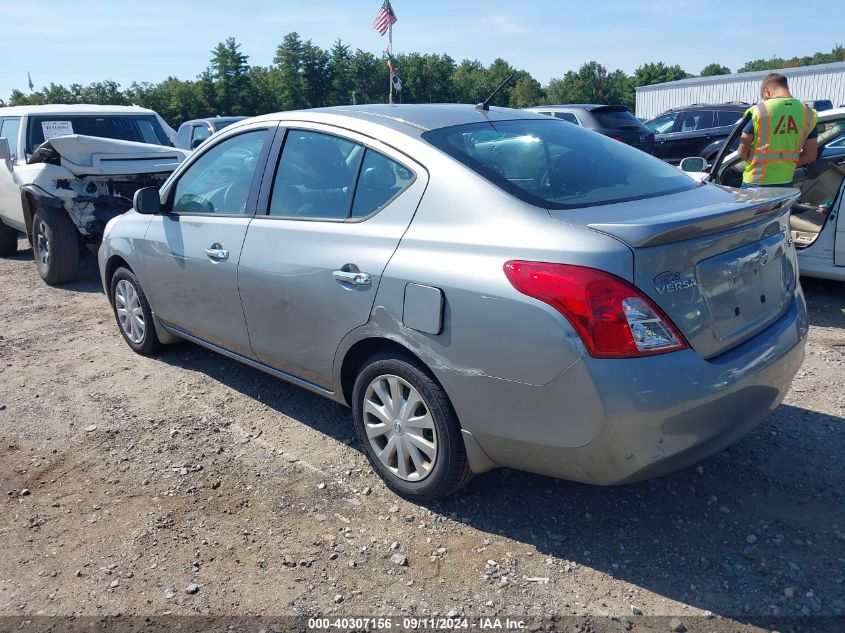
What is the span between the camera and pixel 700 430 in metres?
2.59

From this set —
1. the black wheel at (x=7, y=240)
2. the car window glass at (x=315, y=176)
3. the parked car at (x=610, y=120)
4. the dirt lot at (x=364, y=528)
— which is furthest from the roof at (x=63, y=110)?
the parked car at (x=610, y=120)

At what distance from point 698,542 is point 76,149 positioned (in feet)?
22.8

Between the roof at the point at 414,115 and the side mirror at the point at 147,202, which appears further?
the side mirror at the point at 147,202

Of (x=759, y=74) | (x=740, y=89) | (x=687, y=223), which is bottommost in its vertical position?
(x=687, y=223)

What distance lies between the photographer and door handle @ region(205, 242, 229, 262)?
391cm

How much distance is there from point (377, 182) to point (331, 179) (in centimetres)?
34

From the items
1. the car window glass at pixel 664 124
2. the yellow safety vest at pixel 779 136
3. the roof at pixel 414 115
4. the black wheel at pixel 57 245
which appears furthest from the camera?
the car window glass at pixel 664 124

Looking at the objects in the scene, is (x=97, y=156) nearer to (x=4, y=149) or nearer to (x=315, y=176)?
(x=4, y=149)

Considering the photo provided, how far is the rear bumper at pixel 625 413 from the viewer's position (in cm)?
243

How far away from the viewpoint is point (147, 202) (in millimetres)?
4445

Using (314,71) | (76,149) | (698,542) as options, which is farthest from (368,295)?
(314,71)

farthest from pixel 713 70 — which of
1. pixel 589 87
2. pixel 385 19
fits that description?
pixel 385 19

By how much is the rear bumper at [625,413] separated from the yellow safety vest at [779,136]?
3.45 metres

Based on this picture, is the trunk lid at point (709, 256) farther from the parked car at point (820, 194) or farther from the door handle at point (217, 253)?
the parked car at point (820, 194)
